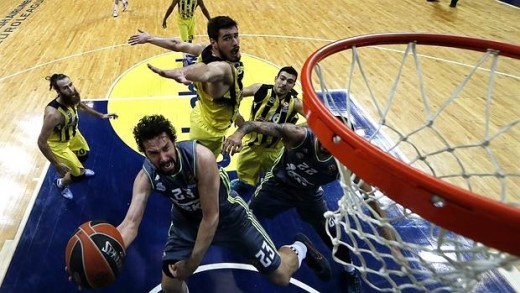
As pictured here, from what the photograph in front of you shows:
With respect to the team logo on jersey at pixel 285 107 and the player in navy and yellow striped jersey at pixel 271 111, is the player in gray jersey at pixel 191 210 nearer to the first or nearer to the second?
the player in navy and yellow striped jersey at pixel 271 111

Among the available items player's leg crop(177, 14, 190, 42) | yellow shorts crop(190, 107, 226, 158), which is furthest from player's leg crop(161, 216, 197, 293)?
player's leg crop(177, 14, 190, 42)

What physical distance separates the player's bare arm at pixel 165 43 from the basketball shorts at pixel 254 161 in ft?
3.57

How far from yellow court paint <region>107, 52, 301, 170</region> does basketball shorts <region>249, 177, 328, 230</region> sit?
130 cm

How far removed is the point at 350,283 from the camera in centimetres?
327

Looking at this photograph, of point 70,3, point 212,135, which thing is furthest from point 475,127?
point 70,3

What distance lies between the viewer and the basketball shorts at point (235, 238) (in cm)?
285

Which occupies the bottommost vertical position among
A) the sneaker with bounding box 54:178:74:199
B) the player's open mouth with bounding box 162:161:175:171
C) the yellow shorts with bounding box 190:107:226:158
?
the sneaker with bounding box 54:178:74:199

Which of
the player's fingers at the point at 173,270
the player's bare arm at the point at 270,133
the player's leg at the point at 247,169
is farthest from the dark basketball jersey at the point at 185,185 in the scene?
the player's leg at the point at 247,169

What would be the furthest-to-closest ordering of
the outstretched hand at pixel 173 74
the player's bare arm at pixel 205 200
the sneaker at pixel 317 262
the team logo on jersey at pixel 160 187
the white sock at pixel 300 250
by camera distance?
Result: the sneaker at pixel 317 262
the white sock at pixel 300 250
the outstretched hand at pixel 173 74
the team logo on jersey at pixel 160 187
the player's bare arm at pixel 205 200

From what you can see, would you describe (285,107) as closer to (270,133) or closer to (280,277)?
(270,133)

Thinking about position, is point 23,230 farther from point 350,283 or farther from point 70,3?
point 70,3

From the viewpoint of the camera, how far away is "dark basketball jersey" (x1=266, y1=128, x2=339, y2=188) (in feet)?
9.86

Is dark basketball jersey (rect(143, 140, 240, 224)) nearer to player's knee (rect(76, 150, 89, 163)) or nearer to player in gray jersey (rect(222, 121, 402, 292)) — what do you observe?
player in gray jersey (rect(222, 121, 402, 292))

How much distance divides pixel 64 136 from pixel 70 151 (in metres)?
0.22
